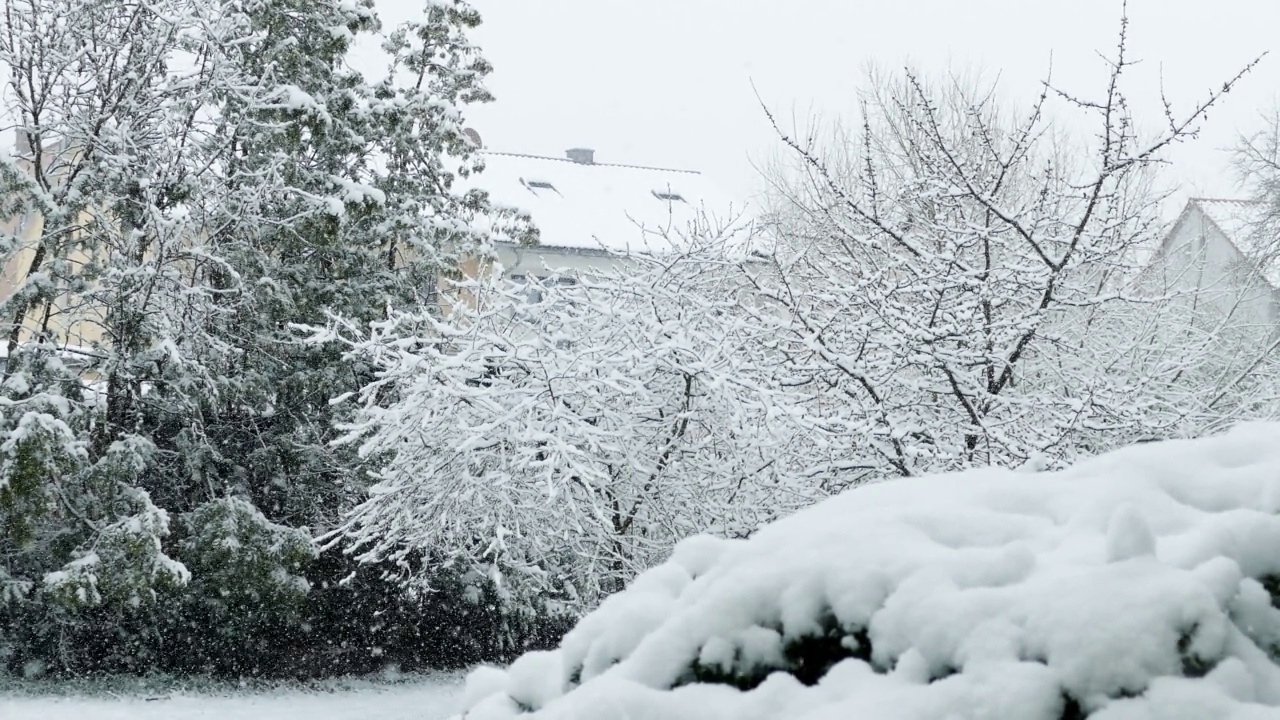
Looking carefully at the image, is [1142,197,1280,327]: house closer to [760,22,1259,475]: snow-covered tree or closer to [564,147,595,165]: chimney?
[760,22,1259,475]: snow-covered tree

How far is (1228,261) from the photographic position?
666 inches

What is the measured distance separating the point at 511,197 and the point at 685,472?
19.4 m

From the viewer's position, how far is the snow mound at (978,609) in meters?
1.76

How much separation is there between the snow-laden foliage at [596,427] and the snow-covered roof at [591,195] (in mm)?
16438

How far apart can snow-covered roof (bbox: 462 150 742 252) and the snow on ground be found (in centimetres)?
1369

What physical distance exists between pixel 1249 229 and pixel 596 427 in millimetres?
19147

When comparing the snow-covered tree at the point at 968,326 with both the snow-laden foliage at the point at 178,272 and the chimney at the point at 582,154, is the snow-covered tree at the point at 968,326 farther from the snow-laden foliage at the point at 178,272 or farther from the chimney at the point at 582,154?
the chimney at the point at 582,154

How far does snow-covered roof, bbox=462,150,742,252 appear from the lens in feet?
85.6

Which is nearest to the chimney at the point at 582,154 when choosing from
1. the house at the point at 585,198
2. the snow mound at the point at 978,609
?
the house at the point at 585,198

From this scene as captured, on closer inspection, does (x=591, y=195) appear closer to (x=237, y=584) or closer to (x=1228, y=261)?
(x=1228, y=261)

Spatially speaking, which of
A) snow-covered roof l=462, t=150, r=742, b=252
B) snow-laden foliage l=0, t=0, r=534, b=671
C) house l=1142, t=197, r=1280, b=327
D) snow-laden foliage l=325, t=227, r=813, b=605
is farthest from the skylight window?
snow-laden foliage l=325, t=227, r=813, b=605

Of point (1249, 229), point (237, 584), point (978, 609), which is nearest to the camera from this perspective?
point (978, 609)

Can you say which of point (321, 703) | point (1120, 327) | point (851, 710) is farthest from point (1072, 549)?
point (321, 703)

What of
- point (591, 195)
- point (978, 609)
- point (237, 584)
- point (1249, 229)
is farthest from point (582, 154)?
point (978, 609)
